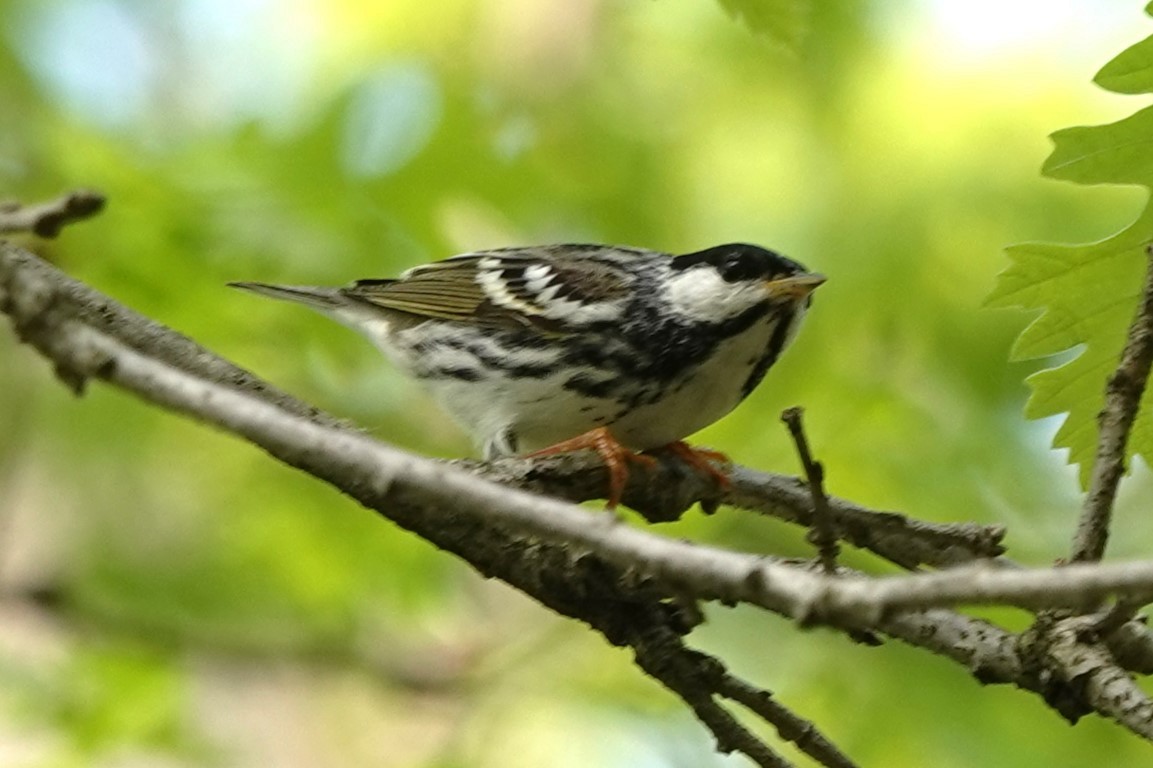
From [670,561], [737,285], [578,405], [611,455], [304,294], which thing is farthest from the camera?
[304,294]

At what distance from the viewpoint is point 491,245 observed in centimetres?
345

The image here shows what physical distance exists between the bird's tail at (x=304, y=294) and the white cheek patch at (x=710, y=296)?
0.63m

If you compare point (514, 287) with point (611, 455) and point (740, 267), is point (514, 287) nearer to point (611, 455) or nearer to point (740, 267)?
point (740, 267)

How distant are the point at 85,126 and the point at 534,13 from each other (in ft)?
4.33

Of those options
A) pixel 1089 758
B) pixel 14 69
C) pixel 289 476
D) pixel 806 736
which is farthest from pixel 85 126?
pixel 1089 758

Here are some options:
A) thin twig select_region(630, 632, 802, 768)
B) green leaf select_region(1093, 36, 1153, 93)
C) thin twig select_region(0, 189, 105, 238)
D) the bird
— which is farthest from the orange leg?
thin twig select_region(0, 189, 105, 238)

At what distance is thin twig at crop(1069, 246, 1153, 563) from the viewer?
1.13 m

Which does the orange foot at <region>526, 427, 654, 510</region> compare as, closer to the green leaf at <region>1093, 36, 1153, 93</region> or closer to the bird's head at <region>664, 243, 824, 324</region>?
the bird's head at <region>664, 243, 824, 324</region>

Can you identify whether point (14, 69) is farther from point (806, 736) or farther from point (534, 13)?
point (806, 736)

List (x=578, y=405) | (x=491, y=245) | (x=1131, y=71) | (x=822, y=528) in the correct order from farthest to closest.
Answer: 1. (x=491, y=245)
2. (x=578, y=405)
3. (x=1131, y=71)
4. (x=822, y=528)

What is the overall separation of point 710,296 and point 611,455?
0.49 meters

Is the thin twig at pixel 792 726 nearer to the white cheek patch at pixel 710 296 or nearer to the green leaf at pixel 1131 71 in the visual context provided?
the green leaf at pixel 1131 71

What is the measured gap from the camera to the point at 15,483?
9.35 feet

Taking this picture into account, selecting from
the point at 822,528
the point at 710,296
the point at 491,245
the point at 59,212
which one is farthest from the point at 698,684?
the point at 491,245
